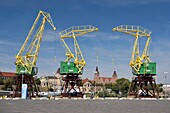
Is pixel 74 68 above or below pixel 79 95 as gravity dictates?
above

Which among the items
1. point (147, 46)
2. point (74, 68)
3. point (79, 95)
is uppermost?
point (147, 46)

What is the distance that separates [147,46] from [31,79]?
4247cm

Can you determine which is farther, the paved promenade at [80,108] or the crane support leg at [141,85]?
the crane support leg at [141,85]

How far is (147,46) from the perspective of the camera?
381ft

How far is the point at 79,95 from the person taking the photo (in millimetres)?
117562

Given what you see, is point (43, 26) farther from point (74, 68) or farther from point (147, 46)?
point (147, 46)

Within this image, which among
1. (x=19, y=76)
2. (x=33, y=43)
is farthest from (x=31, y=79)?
(x=33, y=43)

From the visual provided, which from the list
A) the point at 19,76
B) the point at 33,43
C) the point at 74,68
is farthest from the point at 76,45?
the point at 19,76

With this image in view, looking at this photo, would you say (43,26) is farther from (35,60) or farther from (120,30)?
(120,30)

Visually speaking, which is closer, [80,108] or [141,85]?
[80,108]

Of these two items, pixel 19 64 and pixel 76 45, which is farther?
pixel 76 45

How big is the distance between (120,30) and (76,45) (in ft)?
55.5

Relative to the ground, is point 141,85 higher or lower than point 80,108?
higher

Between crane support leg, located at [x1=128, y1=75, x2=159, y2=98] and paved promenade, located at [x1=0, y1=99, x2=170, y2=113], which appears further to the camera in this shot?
crane support leg, located at [x1=128, y1=75, x2=159, y2=98]
